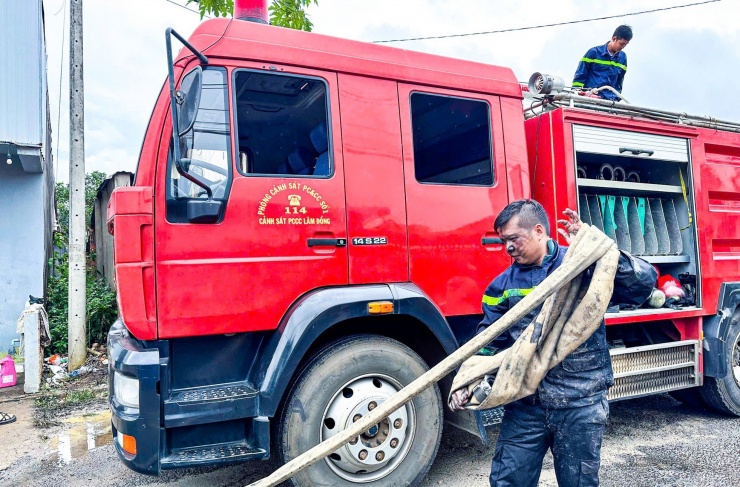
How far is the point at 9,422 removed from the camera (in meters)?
4.87

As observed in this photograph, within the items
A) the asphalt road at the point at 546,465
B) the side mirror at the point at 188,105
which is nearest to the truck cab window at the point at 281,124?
the side mirror at the point at 188,105

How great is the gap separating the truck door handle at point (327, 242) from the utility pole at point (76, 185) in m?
4.89

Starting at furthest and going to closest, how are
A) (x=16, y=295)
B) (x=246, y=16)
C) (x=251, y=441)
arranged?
(x=16, y=295)
(x=246, y=16)
(x=251, y=441)

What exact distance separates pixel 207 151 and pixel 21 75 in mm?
6445

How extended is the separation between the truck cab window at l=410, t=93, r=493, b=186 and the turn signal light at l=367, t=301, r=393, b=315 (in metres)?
0.86

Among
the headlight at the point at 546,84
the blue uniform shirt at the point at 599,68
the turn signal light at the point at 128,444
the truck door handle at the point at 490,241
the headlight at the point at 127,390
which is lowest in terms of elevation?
the turn signal light at the point at 128,444

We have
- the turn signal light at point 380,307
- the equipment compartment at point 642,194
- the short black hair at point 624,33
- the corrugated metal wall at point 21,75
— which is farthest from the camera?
the corrugated metal wall at point 21,75

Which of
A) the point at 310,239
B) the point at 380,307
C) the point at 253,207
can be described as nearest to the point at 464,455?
the point at 380,307

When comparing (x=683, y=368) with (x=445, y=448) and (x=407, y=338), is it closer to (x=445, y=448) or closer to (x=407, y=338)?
(x=445, y=448)

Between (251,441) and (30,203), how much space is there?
7.18 meters

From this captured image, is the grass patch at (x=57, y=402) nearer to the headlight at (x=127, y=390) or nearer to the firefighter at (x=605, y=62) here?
the headlight at (x=127, y=390)

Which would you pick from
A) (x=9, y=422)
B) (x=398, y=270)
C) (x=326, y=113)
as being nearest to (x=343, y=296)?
(x=398, y=270)

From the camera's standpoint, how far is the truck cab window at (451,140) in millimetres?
3420

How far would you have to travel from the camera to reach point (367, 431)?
9.74 feet
